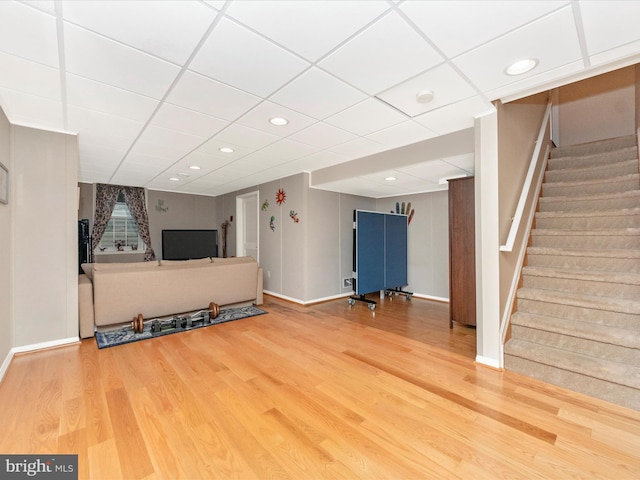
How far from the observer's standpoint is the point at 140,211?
6.82 m

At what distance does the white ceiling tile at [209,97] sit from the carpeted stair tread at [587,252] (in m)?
3.19

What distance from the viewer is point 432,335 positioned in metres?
3.46

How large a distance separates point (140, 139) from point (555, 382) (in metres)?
4.72

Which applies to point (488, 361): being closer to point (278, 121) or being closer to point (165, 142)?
point (278, 121)

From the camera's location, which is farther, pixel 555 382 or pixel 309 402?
pixel 555 382

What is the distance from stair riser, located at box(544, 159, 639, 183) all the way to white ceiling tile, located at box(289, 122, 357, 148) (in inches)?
110

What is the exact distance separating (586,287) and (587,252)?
36 cm

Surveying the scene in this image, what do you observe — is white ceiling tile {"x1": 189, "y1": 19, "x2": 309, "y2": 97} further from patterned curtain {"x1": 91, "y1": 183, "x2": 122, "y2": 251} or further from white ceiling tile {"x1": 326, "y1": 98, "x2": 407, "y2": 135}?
patterned curtain {"x1": 91, "y1": 183, "x2": 122, "y2": 251}

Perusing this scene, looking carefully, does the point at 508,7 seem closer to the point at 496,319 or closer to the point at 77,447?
the point at 496,319

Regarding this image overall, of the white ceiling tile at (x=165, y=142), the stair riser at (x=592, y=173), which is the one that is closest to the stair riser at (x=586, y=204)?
the stair riser at (x=592, y=173)

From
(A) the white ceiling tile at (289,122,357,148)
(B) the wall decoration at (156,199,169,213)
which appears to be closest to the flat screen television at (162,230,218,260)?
(B) the wall decoration at (156,199,169,213)

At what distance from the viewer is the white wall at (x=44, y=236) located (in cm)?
287

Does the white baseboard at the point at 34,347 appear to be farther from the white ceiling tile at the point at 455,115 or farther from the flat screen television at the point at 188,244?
the white ceiling tile at the point at 455,115

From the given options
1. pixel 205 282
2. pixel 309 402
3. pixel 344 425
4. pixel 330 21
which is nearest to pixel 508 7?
pixel 330 21
